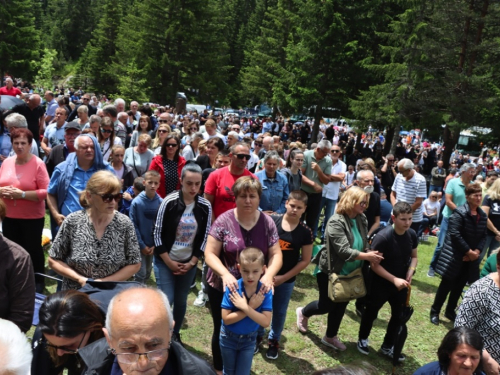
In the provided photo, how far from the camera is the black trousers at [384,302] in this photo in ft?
14.1

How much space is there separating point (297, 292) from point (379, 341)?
4.41 ft

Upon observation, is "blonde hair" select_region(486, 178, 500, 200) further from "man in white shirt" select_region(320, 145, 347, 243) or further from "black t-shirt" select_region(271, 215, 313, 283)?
"black t-shirt" select_region(271, 215, 313, 283)

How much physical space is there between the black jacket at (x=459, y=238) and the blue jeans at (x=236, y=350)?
3309mm

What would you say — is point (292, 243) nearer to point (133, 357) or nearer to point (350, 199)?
point (350, 199)

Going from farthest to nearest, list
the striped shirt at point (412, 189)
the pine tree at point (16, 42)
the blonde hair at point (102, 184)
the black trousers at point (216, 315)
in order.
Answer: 1. the pine tree at point (16, 42)
2. the striped shirt at point (412, 189)
3. the black trousers at point (216, 315)
4. the blonde hair at point (102, 184)

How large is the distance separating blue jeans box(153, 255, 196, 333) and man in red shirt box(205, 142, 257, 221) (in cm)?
92

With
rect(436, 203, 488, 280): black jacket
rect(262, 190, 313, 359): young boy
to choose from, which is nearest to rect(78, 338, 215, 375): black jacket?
rect(262, 190, 313, 359): young boy

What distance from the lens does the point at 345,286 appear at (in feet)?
13.3

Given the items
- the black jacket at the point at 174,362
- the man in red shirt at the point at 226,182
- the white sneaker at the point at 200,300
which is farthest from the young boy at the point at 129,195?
the black jacket at the point at 174,362

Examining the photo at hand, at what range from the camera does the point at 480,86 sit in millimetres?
18641

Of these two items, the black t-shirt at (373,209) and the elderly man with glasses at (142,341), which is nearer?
the elderly man with glasses at (142,341)

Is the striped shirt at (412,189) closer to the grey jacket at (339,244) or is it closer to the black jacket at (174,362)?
the grey jacket at (339,244)

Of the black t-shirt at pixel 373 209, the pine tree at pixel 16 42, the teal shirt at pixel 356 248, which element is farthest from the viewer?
the pine tree at pixel 16 42

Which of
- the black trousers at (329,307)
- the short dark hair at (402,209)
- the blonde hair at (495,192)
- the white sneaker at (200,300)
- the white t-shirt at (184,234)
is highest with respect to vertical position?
the blonde hair at (495,192)
